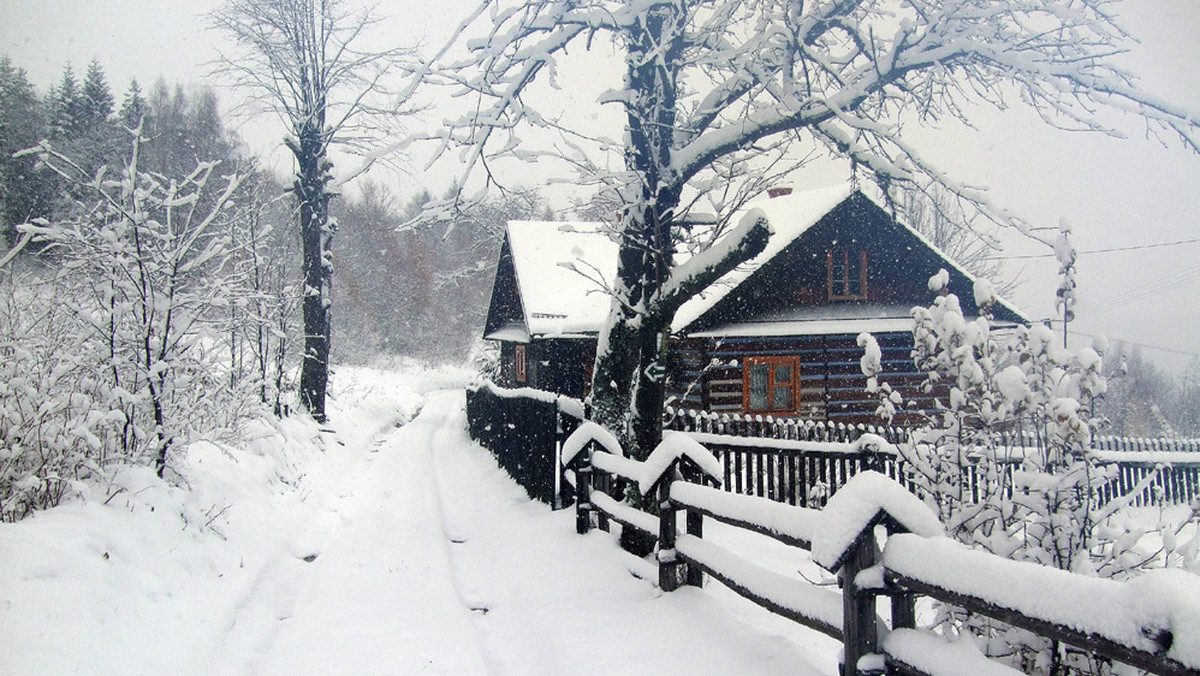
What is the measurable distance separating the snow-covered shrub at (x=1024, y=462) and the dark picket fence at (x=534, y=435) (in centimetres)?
466

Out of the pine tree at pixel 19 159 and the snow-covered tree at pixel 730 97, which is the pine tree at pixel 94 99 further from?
the snow-covered tree at pixel 730 97

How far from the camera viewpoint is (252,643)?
4.93 meters

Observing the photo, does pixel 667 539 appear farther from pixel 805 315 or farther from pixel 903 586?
pixel 805 315

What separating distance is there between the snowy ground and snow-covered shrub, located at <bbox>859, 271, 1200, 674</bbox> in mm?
1131

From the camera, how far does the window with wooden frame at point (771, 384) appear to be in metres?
18.1

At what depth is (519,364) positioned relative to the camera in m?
25.6

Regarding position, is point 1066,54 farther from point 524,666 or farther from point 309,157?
point 309,157

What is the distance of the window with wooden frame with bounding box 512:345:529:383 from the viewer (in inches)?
976

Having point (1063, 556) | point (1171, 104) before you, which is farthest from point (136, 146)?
point (1171, 104)

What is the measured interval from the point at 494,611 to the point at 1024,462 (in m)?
4.08

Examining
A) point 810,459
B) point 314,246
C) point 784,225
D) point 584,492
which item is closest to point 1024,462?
point 584,492

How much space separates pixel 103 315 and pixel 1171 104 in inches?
377

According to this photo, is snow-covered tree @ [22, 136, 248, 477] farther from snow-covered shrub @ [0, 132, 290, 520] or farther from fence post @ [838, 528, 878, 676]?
fence post @ [838, 528, 878, 676]

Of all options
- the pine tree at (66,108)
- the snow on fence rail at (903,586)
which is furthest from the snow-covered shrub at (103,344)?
the pine tree at (66,108)
